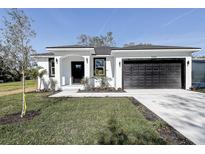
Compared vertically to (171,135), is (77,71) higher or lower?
higher

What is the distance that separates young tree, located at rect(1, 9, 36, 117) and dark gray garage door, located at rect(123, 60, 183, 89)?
9540 millimetres

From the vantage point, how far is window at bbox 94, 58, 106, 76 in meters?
15.1

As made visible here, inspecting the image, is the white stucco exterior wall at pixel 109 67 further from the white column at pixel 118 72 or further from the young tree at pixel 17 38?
the young tree at pixel 17 38

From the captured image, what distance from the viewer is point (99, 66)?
15172 millimetres

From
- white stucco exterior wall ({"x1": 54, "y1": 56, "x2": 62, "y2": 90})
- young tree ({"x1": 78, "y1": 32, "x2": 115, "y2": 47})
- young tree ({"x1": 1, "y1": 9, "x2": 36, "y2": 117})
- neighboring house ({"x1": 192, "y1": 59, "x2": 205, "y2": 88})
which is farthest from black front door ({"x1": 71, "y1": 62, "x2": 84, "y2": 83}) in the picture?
young tree ({"x1": 78, "y1": 32, "x2": 115, "y2": 47})

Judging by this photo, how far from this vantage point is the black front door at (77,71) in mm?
15672

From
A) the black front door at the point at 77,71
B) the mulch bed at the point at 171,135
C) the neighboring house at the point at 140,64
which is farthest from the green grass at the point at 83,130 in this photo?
the black front door at the point at 77,71

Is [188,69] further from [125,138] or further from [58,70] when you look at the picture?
[125,138]

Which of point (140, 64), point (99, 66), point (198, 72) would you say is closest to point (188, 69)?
point (198, 72)

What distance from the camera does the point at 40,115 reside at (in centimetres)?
604

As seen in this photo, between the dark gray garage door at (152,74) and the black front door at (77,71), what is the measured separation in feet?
15.3

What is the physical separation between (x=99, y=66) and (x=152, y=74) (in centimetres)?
522

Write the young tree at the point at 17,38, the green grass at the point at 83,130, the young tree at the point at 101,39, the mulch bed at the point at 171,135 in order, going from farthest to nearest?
the young tree at the point at 101,39 → the young tree at the point at 17,38 → the green grass at the point at 83,130 → the mulch bed at the point at 171,135
